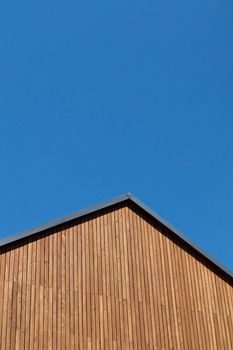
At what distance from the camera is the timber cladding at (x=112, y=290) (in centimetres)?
1399

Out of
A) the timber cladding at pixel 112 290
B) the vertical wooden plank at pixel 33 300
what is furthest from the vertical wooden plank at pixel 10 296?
the vertical wooden plank at pixel 33 300

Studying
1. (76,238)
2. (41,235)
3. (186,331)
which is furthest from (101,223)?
(186,331)

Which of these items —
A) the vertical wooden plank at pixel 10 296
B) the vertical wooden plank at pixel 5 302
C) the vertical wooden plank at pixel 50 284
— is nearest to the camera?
the vertical wooden plank at pixel 5 302

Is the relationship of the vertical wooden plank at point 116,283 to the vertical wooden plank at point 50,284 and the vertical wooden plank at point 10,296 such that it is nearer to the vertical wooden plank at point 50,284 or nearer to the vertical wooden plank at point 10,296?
the vertical wooden plank at point 50,284

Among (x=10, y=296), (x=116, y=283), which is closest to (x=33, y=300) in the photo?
(x=10, y=296)

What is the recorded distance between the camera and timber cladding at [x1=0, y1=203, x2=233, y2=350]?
45.9 feet

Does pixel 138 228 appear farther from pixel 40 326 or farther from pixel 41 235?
pixel 40 326

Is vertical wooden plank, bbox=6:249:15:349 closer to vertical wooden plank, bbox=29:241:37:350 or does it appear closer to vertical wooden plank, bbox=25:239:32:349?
vertical wooden plank, bbox=25:239:32:349

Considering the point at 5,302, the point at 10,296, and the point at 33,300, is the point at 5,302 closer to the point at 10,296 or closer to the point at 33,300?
the point at 10,296

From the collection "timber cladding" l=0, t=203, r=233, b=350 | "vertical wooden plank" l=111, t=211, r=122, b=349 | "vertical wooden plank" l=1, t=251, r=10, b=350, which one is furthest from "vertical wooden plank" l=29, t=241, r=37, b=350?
"vertical wooden plank" l=111, t=211, r=122, b=349

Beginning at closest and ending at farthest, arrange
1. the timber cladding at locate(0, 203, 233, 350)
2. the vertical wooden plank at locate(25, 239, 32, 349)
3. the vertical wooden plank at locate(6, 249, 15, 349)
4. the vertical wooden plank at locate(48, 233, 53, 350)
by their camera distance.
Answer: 1. the vertical wooden plank at locate(6, 249, 15, 349)
2. the vertical wooden plank at locate(25, 239, 32, 349)
3. the vertical wooden plank at locate(48, 233, 53, 350)
4. the timber cladding at locate(0, 203, 233, 350)

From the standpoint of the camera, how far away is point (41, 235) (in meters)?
15.2

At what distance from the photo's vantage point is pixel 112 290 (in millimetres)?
15430

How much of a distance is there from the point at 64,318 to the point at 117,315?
174 centimetres
